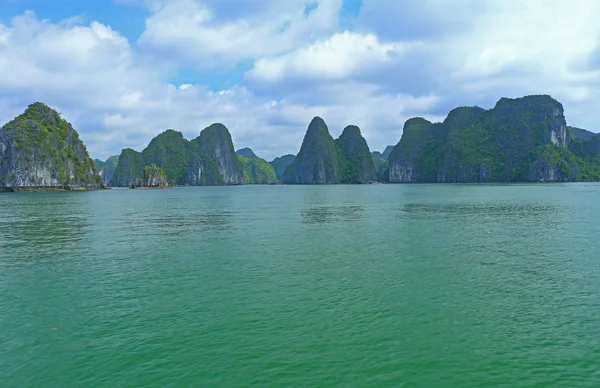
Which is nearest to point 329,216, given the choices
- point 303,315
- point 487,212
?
point 487,212

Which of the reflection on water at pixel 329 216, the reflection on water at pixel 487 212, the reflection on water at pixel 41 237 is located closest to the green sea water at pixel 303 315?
the reflection on water at pixel 41 237

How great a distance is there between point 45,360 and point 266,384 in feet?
29.9

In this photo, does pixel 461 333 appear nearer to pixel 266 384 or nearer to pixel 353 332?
pixel 353 332

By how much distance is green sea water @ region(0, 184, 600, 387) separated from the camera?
1425 cm

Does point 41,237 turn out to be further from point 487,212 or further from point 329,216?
point 487,212

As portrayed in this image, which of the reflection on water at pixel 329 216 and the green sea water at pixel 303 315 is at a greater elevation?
the reflection on water at pixel 329 216

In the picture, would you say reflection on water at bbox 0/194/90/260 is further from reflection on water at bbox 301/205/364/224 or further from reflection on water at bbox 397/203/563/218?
reflection on water at bbox 397/203/563/218

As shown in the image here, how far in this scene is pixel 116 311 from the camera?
821 inches

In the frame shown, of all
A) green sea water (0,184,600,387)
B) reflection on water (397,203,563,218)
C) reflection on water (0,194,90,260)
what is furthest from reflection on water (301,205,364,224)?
reflection on water (0,194,90,260)

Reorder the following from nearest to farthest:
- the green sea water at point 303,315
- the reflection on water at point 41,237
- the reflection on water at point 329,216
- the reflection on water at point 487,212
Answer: the green sea water at point 303,315
the reflection on water at point 41,237
the reflection on water at point 329,216
the reflection on water at point 487,212

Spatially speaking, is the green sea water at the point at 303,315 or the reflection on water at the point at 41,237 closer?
the green sea water at the point at 303,315

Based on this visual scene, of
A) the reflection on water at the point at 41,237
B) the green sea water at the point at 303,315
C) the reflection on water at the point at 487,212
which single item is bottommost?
the green sea water at the point at 303,315

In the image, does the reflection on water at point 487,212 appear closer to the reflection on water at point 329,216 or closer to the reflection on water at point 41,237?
the reflection on water at point 329,216

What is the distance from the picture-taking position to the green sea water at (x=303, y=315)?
14250 millimetres
